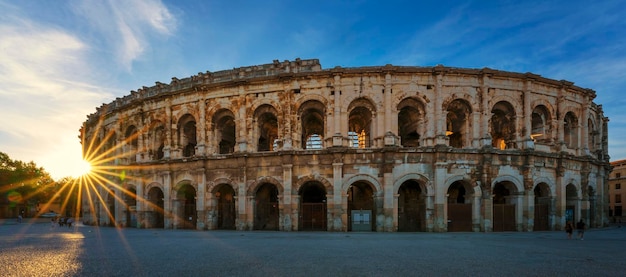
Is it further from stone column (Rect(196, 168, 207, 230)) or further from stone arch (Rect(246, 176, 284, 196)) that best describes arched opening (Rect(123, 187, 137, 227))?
stone arch (Rect(246, 176, 284, 196))

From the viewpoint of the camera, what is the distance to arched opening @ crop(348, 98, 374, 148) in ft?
69.6

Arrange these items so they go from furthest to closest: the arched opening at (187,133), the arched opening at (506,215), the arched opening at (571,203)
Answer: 1. the arched opening at (187,133)
2. the arched opening at (571,203)
3. the arched opening at (506,215)

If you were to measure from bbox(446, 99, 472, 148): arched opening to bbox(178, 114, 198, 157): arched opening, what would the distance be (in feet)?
58.2

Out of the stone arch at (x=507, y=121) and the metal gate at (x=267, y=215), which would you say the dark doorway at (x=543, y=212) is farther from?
the metal gate at (x=267, y=215)

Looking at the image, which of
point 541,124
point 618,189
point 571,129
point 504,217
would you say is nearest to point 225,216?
point 504,217

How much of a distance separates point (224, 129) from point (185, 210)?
643cm

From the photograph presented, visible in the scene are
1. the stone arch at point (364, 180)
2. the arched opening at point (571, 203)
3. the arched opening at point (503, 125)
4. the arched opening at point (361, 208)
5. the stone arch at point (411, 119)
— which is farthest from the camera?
the arched opening at point (571, 203)

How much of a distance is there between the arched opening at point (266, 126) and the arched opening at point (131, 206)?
34.4ft

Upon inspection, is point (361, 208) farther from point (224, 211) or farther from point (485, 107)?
point (485, 107)

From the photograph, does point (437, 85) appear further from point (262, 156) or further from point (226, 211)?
point (226, 211)

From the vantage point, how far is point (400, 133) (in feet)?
80.6

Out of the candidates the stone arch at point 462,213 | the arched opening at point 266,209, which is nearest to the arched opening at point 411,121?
the stone arch at point 462,213

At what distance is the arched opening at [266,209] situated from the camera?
22.5 metres

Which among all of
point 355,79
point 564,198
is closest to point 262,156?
point 355,79
